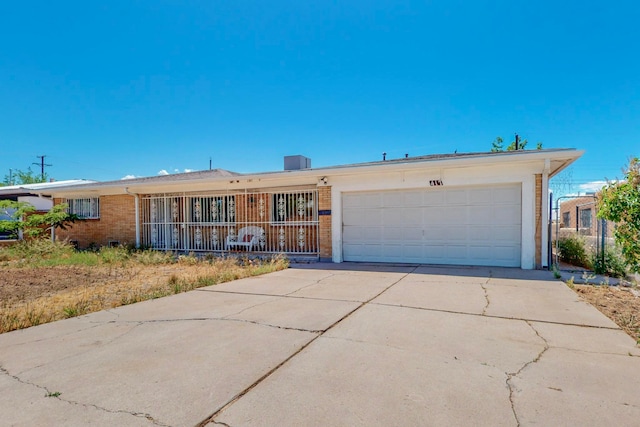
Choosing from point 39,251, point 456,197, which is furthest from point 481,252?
point 39,251

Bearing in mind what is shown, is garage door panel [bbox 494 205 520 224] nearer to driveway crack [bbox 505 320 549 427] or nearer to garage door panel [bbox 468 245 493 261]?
garage door panel [bbox 468 245 493 261]

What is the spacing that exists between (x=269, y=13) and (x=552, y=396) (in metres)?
10.5

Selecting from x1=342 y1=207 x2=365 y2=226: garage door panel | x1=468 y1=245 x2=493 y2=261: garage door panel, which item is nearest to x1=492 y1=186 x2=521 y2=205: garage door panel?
x1=468 y1=245 x2=493 y2=261: garage door panel

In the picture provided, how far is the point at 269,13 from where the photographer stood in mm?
9570

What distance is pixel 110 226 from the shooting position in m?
14.8

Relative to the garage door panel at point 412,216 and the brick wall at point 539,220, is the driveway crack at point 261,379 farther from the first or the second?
the brick wall at point 539,220

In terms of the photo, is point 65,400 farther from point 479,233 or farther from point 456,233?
point 479,233

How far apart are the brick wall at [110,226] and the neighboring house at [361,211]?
0.05 meters

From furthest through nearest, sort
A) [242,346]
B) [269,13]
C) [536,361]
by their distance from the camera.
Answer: [269,13], [242,346], [536,361]

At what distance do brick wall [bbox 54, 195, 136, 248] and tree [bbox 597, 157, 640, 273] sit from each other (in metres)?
15.3

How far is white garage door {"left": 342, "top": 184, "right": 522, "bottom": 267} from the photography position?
360 inches

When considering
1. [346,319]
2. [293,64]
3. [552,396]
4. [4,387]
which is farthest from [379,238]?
[4,387]

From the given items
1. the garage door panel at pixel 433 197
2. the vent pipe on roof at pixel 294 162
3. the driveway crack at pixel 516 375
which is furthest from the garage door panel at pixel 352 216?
the driveway crack at pixel 516 375

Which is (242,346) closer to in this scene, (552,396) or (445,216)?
(552,396)
